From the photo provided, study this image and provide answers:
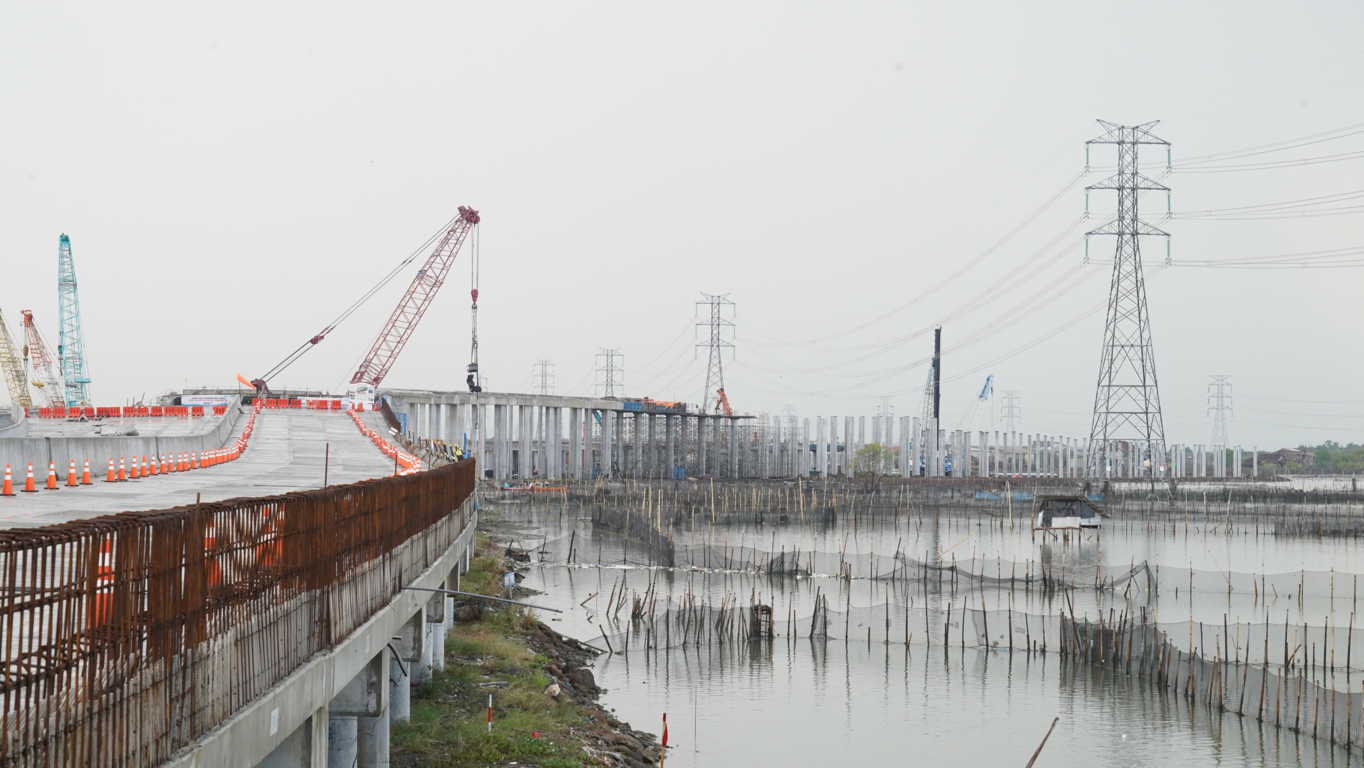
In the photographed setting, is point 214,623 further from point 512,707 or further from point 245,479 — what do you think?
point 245,479

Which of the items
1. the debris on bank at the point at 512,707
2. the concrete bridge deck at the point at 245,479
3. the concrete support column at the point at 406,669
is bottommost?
the debris on bank at the point at 512,707

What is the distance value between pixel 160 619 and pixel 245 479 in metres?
27.3

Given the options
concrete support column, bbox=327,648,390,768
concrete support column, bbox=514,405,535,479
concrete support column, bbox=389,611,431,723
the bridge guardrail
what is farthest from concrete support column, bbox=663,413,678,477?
the bridge guardrail

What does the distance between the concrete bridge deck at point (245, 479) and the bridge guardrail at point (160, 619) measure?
2.68 m

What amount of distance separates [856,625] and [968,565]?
19.4 m

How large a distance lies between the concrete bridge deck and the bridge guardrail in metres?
2.68

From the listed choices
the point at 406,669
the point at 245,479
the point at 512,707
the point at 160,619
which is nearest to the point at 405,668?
the point at 406,669

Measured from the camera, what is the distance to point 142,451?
37.1 meters

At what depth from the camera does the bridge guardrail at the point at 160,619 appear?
7426 mm

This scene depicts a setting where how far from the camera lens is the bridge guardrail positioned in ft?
24.4

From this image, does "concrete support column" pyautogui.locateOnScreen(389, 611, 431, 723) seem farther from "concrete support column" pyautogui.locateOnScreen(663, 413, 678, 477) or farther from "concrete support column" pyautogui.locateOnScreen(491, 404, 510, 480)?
"concrete support column" pyautogui.locateOnScreen(663, 413, 678, 477)

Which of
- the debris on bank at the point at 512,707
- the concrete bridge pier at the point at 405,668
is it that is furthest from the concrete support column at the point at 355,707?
the debris on bank at the point at 512,707

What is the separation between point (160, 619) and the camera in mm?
9117

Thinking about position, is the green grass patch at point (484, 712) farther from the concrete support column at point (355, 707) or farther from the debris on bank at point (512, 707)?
the concrete support column at point (355, 707)
